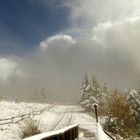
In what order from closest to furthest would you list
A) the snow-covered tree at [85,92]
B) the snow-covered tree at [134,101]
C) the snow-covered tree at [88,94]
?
the snow-covered tree at [134,101] < the snow-covered tree at [88,94] < the snow-covered tree at [85,92]

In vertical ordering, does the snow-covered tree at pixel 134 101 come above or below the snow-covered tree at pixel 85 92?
below

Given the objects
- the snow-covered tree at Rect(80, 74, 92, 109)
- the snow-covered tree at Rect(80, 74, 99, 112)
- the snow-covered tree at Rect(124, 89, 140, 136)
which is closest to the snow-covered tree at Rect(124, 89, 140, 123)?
the snow-covered tree at Rect(124, 89, 140, 136)

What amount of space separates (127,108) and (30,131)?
31.0 m

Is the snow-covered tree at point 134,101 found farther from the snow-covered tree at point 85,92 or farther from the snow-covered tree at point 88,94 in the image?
the snow-covered tree at point 85,92

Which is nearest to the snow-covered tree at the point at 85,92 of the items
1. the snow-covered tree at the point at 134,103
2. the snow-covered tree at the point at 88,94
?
the snow-covered tree at the point at 88,94

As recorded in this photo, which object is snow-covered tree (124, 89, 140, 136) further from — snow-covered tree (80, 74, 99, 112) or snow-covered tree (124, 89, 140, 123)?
snow-covered tree (80, 74, 99, 112)

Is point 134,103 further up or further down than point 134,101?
further down

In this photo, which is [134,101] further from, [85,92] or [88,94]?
[85,92]

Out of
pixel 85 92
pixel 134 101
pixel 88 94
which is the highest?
pixel 85 92

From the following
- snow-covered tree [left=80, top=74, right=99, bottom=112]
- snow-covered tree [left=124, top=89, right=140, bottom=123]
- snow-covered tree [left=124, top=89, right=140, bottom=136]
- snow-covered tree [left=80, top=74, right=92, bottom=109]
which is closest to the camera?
snow-covered tree [left=124, top=89, right=140, bottom=136]

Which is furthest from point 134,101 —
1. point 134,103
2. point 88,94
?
point 88,94

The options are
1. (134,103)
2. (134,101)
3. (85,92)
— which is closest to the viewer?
(134,103)

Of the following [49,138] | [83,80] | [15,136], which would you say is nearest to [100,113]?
[83,80]

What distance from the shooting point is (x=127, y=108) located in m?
59.9
